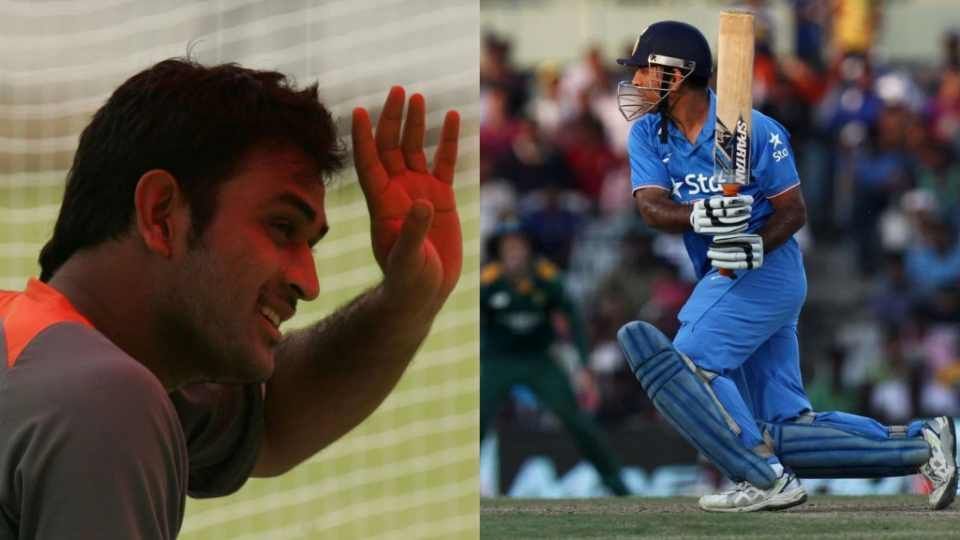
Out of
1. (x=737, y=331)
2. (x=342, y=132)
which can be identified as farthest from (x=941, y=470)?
(x=342, y=132)

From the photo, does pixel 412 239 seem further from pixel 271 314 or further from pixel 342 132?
pixel 342 132

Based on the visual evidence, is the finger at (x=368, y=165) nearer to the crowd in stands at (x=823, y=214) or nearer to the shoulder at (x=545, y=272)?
the shoulder at (x=545, y=272)

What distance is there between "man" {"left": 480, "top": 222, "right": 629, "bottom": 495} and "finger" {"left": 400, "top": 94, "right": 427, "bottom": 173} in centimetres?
713

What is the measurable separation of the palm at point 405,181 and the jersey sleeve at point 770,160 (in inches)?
88.7

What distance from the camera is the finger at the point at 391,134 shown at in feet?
7.97

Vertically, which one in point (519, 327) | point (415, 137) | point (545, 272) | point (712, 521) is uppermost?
point (415, 137)

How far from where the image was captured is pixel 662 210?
15.5 ft

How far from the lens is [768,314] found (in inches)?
193

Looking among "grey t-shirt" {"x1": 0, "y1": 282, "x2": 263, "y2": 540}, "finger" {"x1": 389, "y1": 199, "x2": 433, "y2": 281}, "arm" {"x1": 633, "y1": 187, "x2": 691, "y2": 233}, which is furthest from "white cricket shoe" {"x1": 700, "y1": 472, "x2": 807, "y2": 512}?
"grey t-shirt" {"x1": 0, "y1": 282, "x2": 263, "y2": 540}

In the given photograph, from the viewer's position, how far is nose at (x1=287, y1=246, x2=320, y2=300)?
2.18m

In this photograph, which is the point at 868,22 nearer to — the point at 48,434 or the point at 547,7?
the point at 547,7

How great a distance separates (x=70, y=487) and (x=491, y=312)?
797cm

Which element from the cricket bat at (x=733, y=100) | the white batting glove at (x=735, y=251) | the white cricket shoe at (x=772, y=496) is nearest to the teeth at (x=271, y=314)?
the cricket bat at (x=733, y=100)

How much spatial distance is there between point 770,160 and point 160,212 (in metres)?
2.80
